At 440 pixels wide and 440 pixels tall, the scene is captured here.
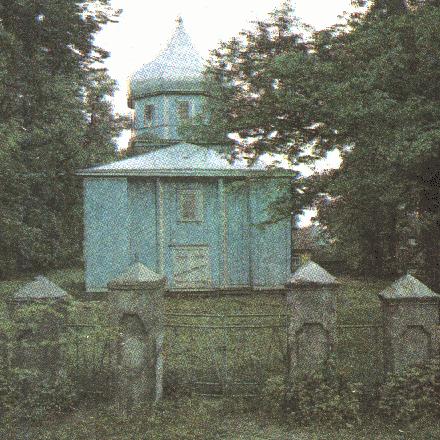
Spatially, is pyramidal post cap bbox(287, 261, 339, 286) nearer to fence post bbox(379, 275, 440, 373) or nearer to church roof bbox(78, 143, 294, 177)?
fence post bbox(379, 275, 440, 373)

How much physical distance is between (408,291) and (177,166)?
15.3 metres

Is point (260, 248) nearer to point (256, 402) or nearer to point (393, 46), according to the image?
point (393, 46)

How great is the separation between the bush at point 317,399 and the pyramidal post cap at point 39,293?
3.04 metres

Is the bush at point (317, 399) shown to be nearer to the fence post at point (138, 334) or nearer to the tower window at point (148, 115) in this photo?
the fence post at point (138, 334)

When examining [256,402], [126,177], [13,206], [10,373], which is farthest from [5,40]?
[256,402]

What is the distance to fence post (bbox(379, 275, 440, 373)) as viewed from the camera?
8.29 metres

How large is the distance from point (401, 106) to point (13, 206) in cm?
1777

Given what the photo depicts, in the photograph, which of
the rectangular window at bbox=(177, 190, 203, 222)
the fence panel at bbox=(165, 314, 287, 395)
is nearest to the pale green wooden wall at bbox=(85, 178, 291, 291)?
the rectangular window at bbox=(177, 190, 203, 222)

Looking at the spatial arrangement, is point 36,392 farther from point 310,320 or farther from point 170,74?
point 170,74

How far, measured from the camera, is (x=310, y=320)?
8.30m

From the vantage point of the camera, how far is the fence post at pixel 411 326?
8289 mm

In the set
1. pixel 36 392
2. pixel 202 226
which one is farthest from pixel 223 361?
pixel 202 226

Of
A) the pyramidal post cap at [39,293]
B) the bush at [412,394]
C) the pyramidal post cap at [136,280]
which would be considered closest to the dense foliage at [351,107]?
the bush at [412,394]

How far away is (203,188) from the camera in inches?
915
